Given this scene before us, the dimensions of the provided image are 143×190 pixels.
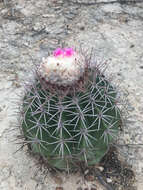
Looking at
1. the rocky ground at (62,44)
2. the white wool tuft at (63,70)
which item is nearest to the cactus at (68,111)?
the white wool tuft at (63,70)

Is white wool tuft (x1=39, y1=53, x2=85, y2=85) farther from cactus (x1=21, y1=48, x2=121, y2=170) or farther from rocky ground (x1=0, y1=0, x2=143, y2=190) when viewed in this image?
rocky ground (x1=0, y1=0, x2=143, y2=190)

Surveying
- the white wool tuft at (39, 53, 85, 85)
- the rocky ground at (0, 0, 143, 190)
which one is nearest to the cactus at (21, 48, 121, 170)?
the white wool tuft at (39, 53, 85, 85)

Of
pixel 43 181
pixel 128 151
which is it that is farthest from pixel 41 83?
pixel 128 151

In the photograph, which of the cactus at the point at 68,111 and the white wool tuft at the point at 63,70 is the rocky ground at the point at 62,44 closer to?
the cactus at the point at 68,111

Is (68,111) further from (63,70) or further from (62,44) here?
(62,44)

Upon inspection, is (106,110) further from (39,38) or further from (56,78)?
(39,38)

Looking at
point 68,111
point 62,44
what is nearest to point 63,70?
point 68,111
